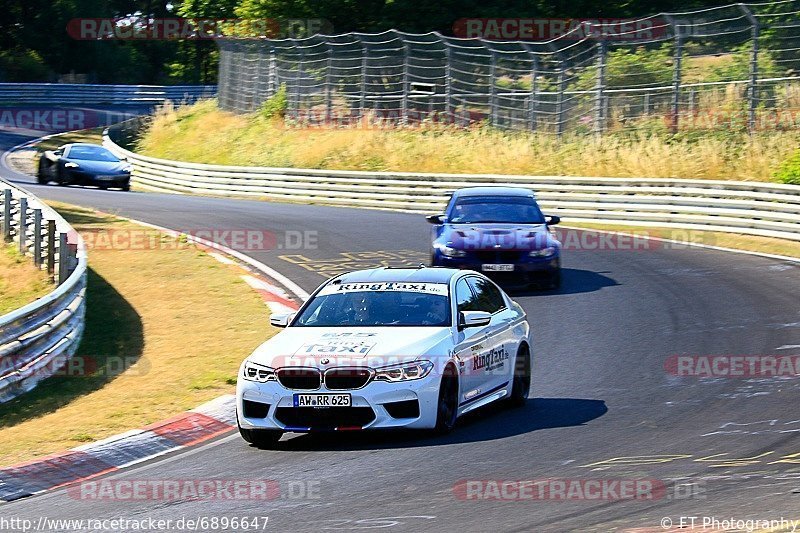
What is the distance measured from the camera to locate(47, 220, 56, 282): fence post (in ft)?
61.4

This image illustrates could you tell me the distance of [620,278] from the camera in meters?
19.8

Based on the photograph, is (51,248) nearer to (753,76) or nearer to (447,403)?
(447,403)

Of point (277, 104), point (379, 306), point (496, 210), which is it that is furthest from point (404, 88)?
point (379, 306)

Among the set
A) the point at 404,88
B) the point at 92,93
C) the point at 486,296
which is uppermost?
the point at 92,93

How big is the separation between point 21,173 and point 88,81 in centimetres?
3832

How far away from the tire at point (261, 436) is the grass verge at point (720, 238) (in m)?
14.2

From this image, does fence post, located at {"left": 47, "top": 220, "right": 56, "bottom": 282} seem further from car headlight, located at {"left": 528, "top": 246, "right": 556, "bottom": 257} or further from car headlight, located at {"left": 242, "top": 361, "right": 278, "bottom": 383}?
car headlight, located at {"left": 242, "top": 361, "right": 278, "bottom": 383}

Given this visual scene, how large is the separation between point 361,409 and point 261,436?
920mm

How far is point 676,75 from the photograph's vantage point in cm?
3073

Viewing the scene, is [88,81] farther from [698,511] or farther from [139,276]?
[698,511]

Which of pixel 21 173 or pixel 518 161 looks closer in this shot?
pixel 518 161

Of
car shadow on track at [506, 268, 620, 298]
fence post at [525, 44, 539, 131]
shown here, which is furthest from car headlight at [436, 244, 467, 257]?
fence post at [525, 44, 539, 131]

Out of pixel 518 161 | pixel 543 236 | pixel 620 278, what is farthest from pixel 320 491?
pixel 518 161

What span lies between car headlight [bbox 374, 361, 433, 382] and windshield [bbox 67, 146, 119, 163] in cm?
2921
